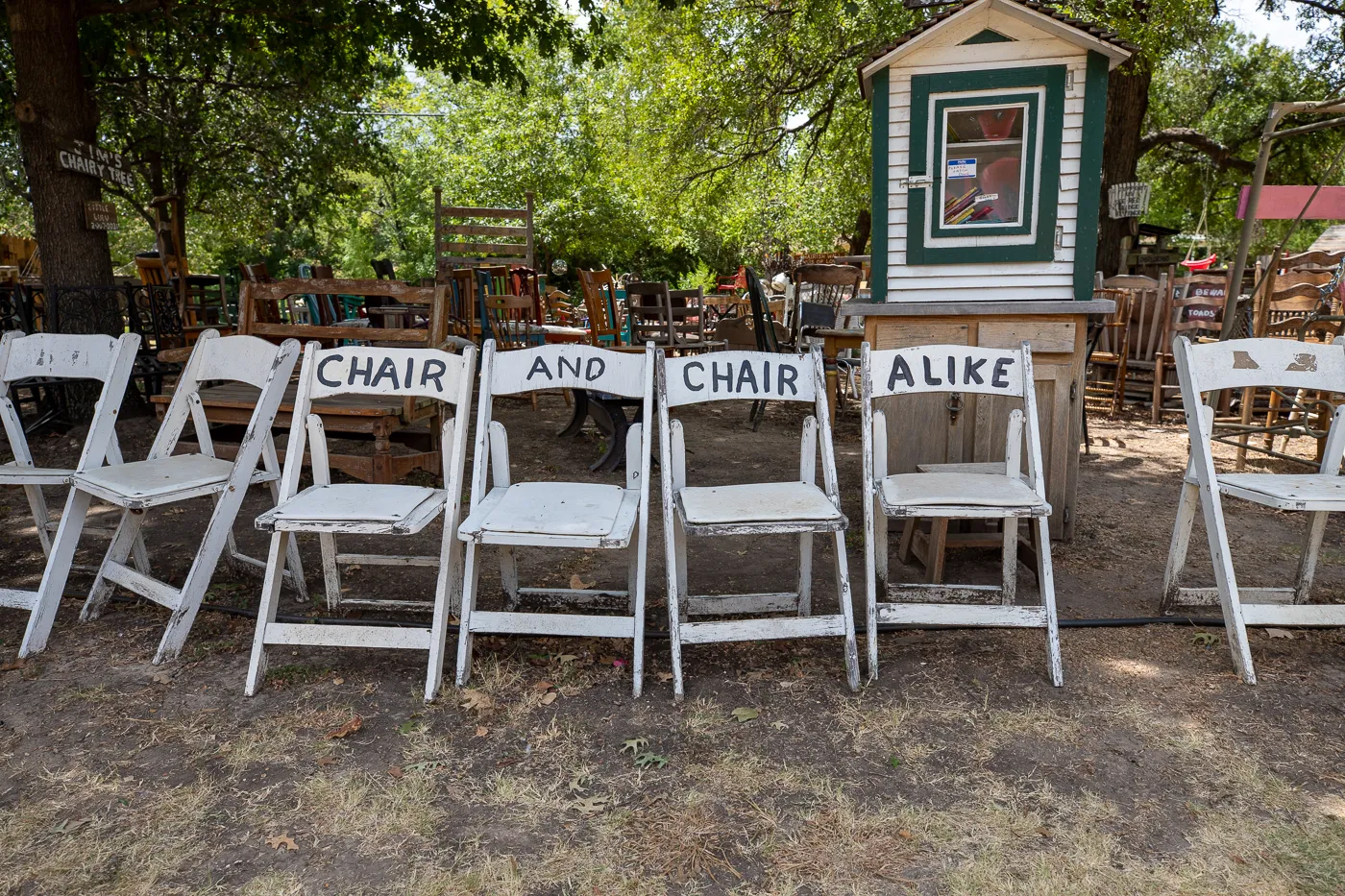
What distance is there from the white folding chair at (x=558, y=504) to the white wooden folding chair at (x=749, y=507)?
4.8 inches

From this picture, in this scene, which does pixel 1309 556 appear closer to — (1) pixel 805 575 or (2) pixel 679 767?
(1) pixel 805 575

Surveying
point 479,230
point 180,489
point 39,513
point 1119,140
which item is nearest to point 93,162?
point 479,230

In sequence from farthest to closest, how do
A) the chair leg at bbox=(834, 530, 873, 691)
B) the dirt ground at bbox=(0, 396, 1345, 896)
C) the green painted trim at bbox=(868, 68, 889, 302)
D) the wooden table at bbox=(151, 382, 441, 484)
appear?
the wooden table at bbox=(151, 382, 441, 484), the green painted trim at bbox=(868, 68, 889, 302), the chair leg at bbox=(834, 530, 873, 691), the dirt ground at bbox=(0, 396, 1345, 896)

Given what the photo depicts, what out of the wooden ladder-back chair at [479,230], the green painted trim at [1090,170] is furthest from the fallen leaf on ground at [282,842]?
the wooden ladder-back chair at [479,230]

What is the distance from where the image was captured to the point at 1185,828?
233 centimetres

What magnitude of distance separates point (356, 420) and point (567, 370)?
2.07 meters

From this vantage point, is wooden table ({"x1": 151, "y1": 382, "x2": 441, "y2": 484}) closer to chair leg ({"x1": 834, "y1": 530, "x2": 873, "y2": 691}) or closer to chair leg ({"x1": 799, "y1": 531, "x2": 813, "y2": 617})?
chair leg ({"x1": 799, "y1": 531, "x2": 813, "y2": 617})

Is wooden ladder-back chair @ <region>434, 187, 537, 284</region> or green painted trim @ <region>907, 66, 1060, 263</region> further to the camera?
wooden ladder-back chair @ <region>434, 187, 537, 284</region>

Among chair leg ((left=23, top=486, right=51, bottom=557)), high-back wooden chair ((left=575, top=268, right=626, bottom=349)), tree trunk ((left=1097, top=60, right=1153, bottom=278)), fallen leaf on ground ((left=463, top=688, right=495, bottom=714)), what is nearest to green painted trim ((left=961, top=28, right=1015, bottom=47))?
fallen leaf on ground ((left=463, top=688, right=495, bottom=714))

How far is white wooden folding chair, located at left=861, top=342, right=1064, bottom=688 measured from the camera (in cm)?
309

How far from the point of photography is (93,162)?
7.29m

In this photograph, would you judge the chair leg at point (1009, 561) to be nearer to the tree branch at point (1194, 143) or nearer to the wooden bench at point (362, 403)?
the wooden bench at point (362, 403)

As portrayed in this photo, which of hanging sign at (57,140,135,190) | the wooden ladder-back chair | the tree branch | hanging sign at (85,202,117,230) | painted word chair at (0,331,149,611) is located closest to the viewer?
painted word chair at (0,331,149,611)

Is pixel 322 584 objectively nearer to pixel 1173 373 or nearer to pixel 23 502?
pixel 23 502
